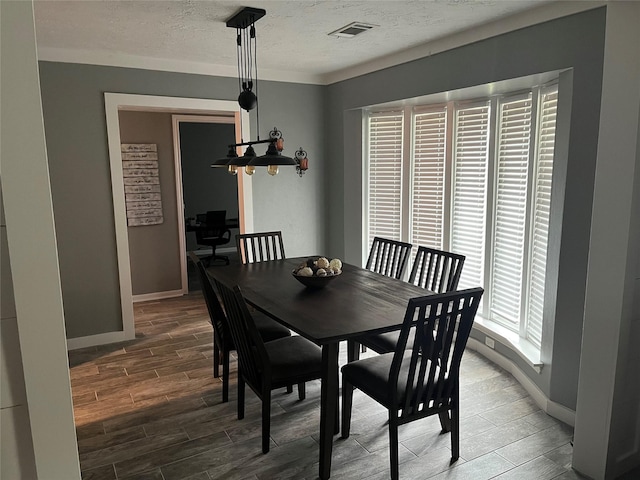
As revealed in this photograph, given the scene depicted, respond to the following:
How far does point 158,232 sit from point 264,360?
377cm

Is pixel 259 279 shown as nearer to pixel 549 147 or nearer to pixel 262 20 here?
pixel 262 20

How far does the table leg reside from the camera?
243 centimetres

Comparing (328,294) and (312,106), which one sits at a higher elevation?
(312,106)

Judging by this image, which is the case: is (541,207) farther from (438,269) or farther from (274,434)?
(274,434)

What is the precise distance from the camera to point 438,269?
3.48 m

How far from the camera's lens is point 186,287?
6148 mm

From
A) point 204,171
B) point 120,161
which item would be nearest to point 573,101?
point 120,161

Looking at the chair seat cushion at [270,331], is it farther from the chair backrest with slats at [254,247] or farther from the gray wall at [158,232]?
the gray wall at [158,232]

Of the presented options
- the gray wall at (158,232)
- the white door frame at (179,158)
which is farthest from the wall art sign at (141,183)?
the white door frame at (179,158)

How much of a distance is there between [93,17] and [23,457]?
2.80 m

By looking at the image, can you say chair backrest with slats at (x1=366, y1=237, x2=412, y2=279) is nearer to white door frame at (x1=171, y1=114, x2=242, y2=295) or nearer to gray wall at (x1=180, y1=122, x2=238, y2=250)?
white door frame at (x1=171, y1=114, x2=242, y2=295)

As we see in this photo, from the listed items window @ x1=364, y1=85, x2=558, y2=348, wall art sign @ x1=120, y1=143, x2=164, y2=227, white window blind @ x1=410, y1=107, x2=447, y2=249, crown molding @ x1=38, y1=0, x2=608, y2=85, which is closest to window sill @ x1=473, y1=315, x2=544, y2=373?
window @ x1=364, y1=85, x2=558, y2=348

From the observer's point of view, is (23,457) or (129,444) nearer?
(23,457)

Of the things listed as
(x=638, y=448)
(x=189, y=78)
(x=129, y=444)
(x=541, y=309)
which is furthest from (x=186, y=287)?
(x=638, y=448)
